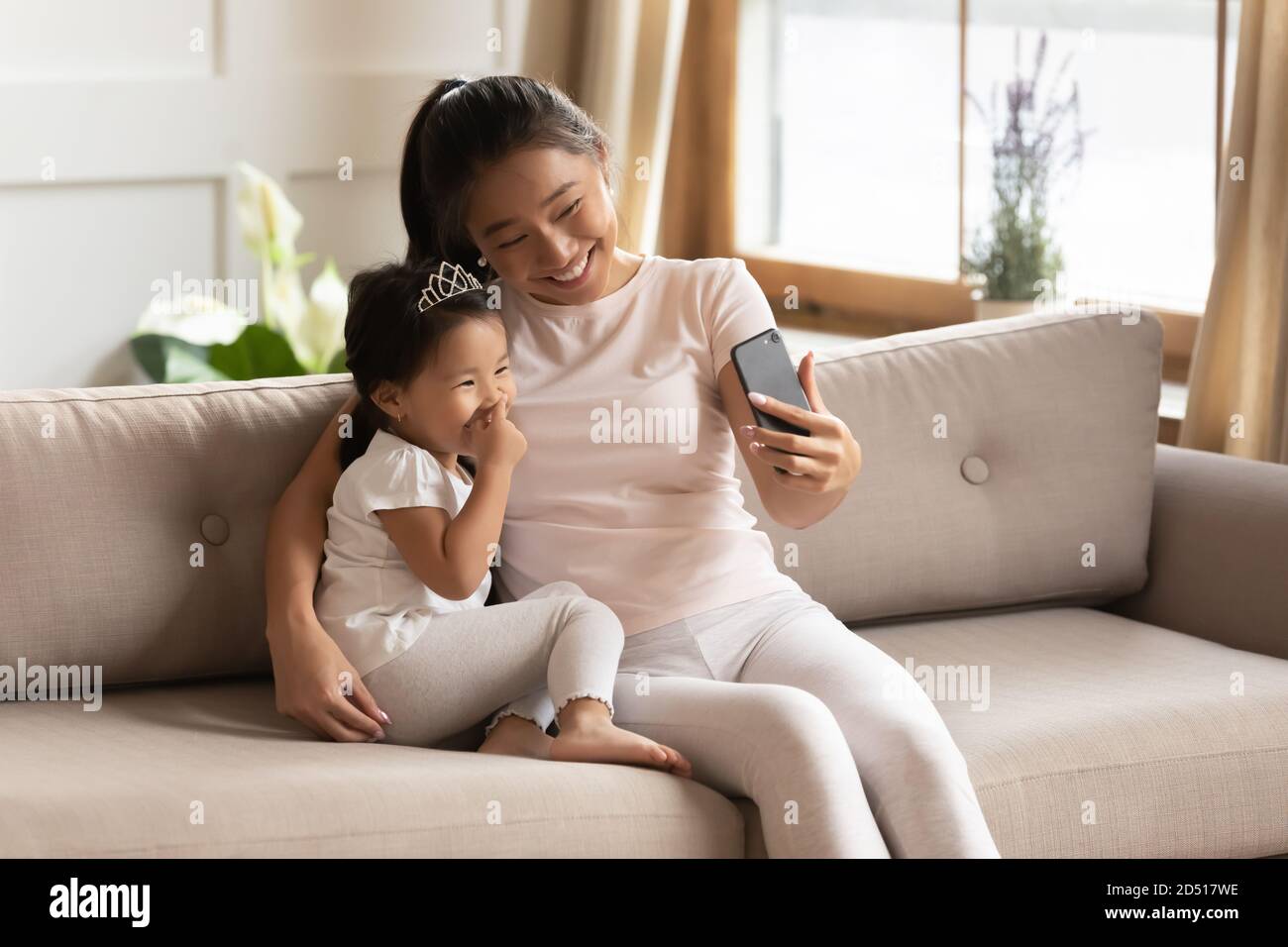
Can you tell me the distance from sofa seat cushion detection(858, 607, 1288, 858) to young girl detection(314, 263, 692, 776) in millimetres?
Answer: 357

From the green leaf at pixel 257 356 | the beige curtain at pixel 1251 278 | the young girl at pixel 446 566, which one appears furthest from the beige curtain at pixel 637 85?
the young girl at pixel 446 566

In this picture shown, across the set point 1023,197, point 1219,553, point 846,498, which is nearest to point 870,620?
point 846,498

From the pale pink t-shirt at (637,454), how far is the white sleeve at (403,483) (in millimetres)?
141

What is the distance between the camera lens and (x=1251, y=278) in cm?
241

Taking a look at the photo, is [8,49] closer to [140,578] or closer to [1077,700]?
[140,578]

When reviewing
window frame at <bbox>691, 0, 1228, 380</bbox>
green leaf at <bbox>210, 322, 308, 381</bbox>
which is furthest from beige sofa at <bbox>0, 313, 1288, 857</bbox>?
green leaf at <bbox>210, 322, 308, 381</bbox>

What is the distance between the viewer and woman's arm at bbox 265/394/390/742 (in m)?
1.65

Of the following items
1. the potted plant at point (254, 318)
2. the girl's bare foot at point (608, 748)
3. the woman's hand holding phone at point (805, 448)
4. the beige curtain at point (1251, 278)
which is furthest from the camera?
the potted plant at point (254, 318)

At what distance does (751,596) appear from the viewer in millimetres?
1793

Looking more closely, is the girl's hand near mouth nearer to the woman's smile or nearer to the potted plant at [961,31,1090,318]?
the woman's smile

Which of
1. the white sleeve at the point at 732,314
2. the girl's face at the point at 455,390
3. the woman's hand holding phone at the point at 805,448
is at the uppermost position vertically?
the white sleeve at the point at 732,314

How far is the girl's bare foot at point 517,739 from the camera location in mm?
1649

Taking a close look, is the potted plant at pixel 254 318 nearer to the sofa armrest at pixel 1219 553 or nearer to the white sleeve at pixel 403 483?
the white sleeve at pixel 403 483

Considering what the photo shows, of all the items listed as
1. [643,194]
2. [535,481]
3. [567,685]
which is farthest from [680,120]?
[567,685]
